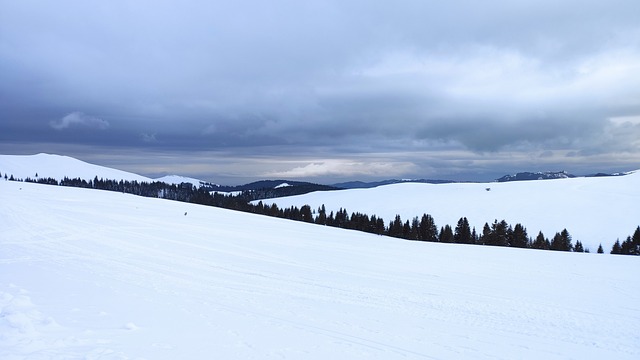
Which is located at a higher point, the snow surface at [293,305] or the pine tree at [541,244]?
the snow surface at [293,305]

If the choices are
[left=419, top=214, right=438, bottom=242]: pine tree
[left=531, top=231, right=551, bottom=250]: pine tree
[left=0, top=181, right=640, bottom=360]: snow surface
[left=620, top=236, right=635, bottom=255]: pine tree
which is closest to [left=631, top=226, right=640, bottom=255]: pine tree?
[left=620, top=236, right=635, bottom=255]: pine tree

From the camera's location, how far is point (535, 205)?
348ft

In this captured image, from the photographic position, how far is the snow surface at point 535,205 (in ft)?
286

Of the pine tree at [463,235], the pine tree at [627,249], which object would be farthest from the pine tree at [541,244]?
the pine tree at [463,235]

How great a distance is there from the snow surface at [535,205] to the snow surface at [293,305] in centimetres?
7685

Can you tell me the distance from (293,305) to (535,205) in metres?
112

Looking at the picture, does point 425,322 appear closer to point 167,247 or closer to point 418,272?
point 418,272

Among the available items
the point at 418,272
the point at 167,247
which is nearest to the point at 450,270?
the point at 418,272

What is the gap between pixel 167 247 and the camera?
2111cm

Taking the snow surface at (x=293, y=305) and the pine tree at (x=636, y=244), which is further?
the pine tree at (x=636, y=244)

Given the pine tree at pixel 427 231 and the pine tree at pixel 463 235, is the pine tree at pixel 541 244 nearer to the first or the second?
the pine tree at pixel 463 235

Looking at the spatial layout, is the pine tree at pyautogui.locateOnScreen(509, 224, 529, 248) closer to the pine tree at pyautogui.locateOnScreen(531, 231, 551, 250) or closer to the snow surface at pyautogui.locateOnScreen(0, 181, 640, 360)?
the pine tree at pyautogui.locateOnScreen(531, 231, 551, 250)

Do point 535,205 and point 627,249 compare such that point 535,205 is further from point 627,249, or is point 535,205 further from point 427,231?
point 427,231

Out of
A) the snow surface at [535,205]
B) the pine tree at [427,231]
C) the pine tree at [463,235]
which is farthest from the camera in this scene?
the snow surface at [535,205]
